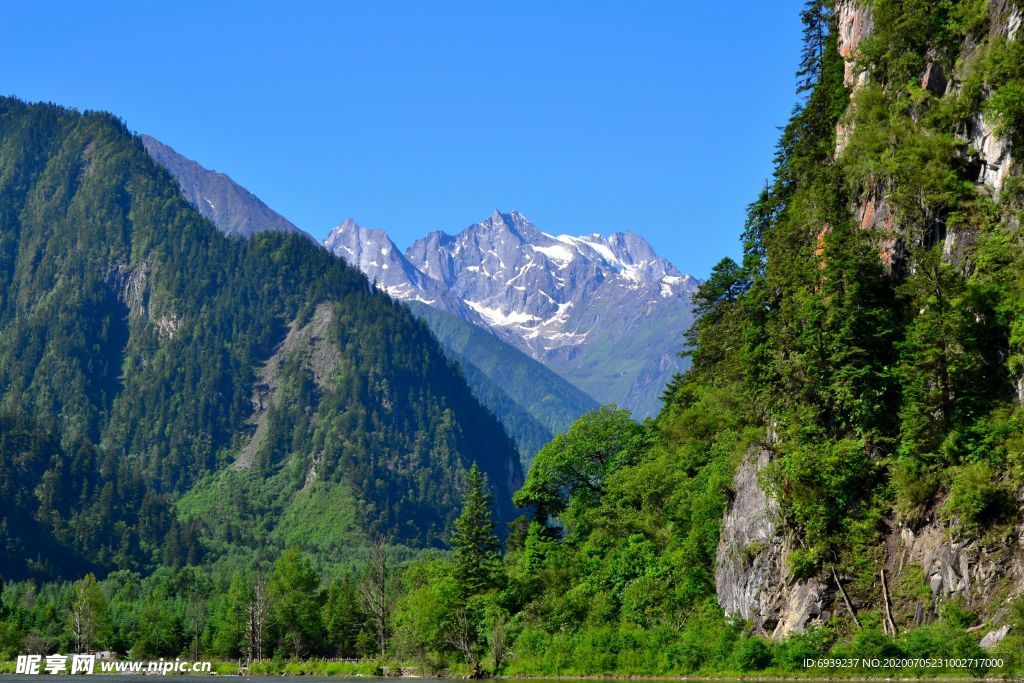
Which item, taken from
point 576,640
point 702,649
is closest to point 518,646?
point 576,640

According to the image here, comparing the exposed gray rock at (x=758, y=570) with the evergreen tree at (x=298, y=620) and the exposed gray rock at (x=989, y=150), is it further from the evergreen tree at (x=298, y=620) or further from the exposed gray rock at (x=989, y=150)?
the evergreen tree at (x=298, y=620)

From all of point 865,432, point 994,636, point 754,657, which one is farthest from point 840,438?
point 994,636

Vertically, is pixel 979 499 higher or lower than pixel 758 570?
higher

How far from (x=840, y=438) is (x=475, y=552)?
136 feet

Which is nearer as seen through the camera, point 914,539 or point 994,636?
point 994,636

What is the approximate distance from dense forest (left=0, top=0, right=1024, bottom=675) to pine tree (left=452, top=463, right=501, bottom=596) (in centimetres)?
22

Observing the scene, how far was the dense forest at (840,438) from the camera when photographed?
3364 inches

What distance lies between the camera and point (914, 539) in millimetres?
87125

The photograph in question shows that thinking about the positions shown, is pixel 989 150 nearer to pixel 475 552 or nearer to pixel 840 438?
pixel 840 438

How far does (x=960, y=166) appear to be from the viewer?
94.1 metres

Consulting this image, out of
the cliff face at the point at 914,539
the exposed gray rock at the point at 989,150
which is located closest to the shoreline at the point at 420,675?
the cliff face at the point at 914,539

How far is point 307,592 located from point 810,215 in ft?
364

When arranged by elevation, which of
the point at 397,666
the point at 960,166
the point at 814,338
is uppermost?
the point at 960,166

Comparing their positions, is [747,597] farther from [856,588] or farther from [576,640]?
[576,640]
